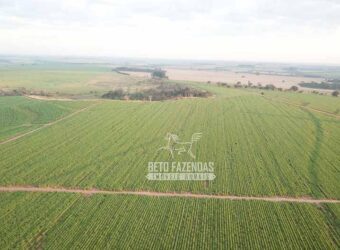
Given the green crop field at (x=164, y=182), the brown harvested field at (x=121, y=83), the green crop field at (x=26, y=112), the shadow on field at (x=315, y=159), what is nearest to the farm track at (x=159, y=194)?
the green crop field at (x=164, y=182)

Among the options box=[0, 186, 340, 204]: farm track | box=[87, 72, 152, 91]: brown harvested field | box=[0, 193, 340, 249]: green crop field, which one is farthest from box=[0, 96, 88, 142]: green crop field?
box=[87, 72, 152, 91]: brown harvested field

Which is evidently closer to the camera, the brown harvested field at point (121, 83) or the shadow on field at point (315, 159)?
the shadow on field at point (315, 159)

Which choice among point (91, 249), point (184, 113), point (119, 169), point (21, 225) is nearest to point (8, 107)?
point (184, 113)

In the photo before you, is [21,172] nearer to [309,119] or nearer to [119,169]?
[119,169]

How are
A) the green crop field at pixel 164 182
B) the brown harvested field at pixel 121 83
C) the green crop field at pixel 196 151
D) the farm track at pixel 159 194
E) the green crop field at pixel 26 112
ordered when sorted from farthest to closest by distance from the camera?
the brown harvested field at pixel 121 83 → the green crop field at pixel 26 112 → the green crop field at pixel 196 151 → the farm track at pixel 159 194 → the green crop field at pixel 164 182

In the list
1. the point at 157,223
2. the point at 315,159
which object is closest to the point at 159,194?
the point at 157,223

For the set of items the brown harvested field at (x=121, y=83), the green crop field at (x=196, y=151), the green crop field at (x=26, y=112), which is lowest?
the brown harvested field at (x=121, y=83)

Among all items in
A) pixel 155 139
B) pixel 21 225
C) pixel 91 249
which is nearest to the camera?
pixel 91 249

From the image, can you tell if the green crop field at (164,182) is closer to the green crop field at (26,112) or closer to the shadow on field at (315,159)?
the shadow on field at (315,159)
